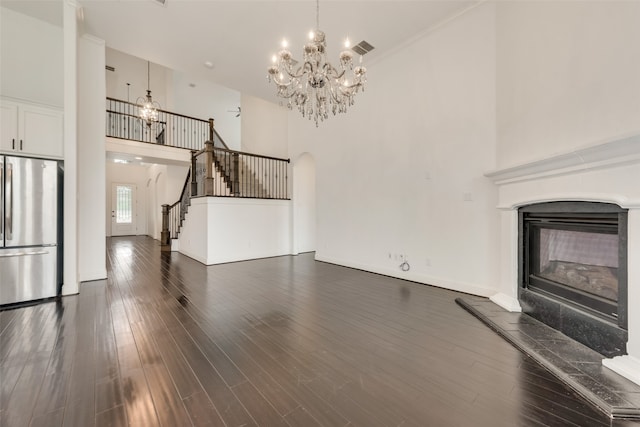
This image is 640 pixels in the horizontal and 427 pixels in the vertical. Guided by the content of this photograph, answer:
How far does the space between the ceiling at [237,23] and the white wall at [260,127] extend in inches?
136

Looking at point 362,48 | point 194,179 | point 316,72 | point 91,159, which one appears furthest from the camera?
point 194,179

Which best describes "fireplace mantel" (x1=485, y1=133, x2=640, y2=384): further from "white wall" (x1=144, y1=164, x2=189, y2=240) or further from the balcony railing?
"white wall" (x1=144, y1=164, x2=189, y2=240)

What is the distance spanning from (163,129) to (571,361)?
1087 centimetres

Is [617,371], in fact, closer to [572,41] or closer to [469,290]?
[469,290]

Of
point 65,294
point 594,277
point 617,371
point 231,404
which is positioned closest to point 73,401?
point 231,404

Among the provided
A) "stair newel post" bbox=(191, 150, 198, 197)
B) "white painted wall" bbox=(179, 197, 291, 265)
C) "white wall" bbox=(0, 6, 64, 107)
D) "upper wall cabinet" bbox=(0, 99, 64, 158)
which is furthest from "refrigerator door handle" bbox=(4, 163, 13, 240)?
"stair newel post" bbox=(191, 150, 198, 197)

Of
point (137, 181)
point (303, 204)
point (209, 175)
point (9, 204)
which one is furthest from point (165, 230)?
point (137, 181)

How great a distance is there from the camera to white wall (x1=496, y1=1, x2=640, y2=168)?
203 cm

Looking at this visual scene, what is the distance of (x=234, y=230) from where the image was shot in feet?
20.4

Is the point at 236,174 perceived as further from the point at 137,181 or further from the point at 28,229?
the point at 137,181

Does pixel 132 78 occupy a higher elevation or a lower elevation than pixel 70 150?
higher

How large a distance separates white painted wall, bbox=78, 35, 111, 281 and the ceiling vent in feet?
14.7

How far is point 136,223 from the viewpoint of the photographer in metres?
12.5

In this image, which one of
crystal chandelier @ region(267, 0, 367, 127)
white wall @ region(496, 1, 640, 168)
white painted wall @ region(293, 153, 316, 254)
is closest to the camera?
white wall @ region(496, 1, 640, 168)
